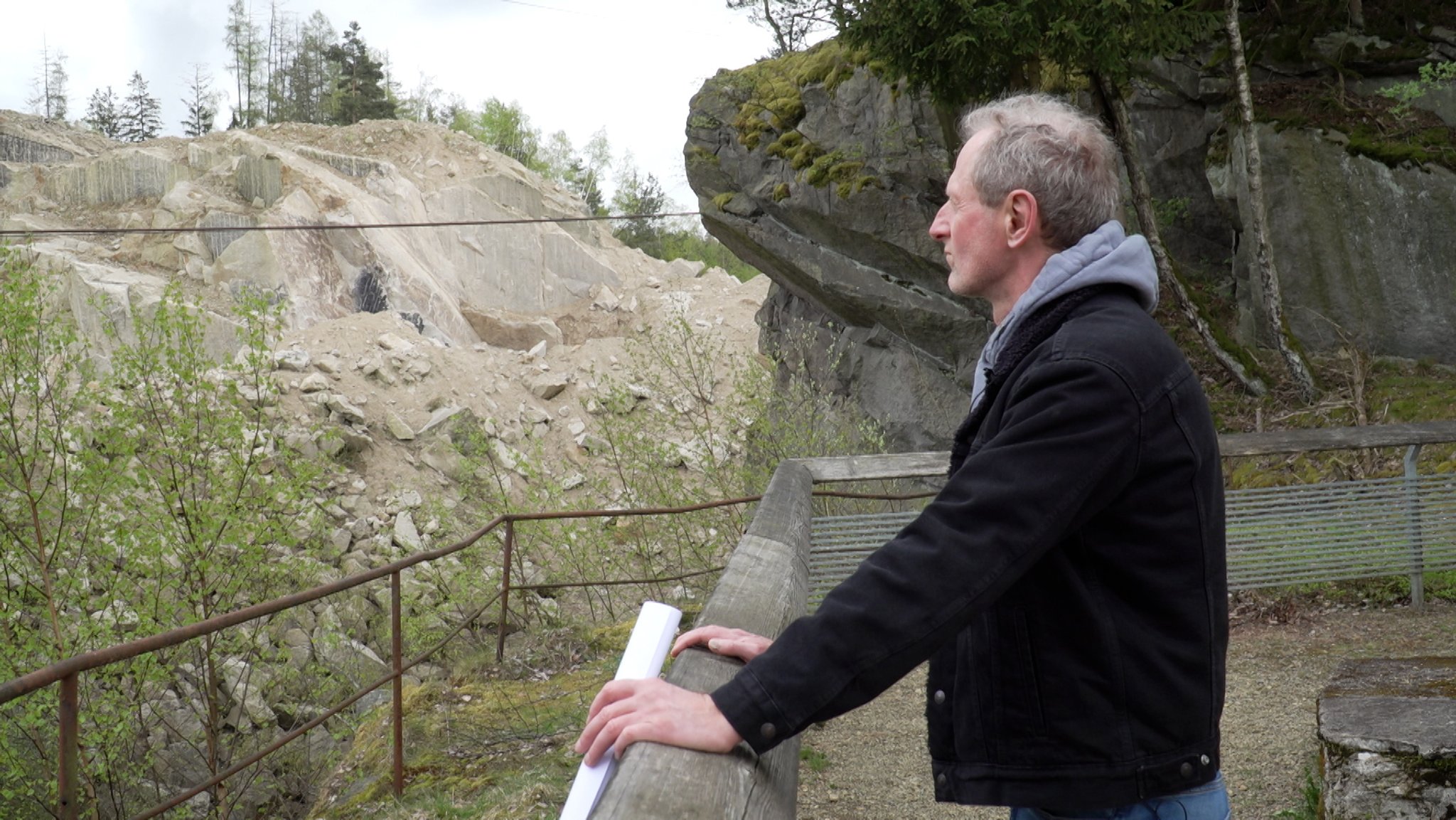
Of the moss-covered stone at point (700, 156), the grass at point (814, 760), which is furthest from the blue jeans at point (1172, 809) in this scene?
the moss-covered stone at point (700, 156)

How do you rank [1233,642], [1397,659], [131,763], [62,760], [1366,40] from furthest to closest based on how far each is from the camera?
[1366,40]
[131,763]
[1233,642]
[1397,659]
[62,760]

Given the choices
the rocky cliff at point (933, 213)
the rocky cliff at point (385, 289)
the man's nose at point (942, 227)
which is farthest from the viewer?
the rocky cliff at point (385, 289)

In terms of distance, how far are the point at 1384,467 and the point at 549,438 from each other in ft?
79.0

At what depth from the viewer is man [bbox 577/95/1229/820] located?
1253 millimetres

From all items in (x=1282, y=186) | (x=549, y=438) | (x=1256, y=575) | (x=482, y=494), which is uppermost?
(x=1282, y=186)

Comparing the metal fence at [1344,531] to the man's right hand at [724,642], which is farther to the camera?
the metal fence at [1344,531]

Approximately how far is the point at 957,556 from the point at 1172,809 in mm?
560

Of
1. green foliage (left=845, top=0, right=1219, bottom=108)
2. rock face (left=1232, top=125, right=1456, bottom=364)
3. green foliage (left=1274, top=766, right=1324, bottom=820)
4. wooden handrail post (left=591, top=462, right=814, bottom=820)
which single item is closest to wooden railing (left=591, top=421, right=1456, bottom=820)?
wooden handrail post (left=591, top=462, right=814, bottom=820)

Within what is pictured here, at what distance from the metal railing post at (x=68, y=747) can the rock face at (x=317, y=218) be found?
27.3m

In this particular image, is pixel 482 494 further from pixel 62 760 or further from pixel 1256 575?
pixel 62 760

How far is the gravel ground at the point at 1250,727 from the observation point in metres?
4.12

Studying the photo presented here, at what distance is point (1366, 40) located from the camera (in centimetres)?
1207

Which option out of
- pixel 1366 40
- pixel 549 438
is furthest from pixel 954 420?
pixel 549 438

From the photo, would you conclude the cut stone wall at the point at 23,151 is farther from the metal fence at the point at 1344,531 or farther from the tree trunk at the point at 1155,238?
the metal fence at the point at 1344,531
